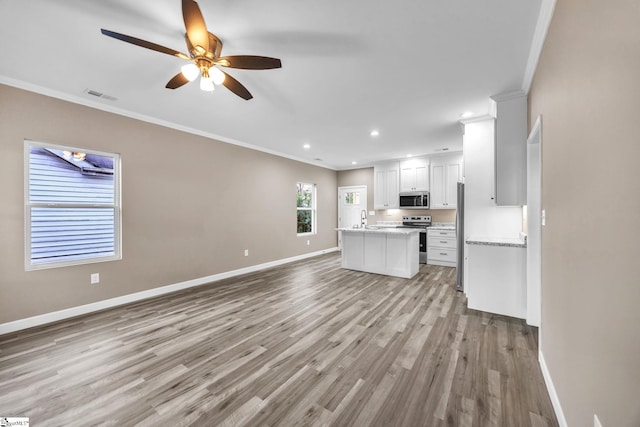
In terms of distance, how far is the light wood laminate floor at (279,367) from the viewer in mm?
1640

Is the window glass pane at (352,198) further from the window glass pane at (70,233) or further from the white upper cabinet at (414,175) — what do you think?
the window glass pane at (70,233)

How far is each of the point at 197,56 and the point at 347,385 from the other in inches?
111

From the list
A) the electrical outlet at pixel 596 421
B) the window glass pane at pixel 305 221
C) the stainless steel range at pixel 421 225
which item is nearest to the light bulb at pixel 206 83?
the electrical outlet at pixel 596 421

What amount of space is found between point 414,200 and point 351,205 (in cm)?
214

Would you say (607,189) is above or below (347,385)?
above

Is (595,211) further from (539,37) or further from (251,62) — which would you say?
(251,62)

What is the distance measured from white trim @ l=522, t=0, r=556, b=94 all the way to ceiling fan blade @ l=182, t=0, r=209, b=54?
7.64 feet

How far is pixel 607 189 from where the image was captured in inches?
38.2

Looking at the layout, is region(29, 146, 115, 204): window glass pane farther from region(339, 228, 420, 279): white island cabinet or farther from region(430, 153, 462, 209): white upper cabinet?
region(430, 153, 462, 209): white upper cabinet

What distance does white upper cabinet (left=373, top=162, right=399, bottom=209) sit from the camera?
281 inches

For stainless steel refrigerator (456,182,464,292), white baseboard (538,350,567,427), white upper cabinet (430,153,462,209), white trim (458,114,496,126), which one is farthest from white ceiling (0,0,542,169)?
white baseboard (538,350,567,427)

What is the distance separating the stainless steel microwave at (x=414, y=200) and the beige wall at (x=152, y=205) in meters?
3.09

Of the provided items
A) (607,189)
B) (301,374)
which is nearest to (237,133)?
(301,374)

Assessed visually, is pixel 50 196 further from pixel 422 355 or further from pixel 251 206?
pixel 422 355
